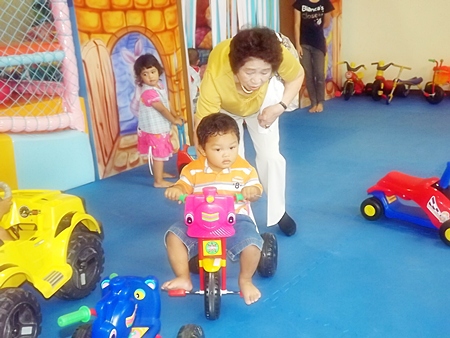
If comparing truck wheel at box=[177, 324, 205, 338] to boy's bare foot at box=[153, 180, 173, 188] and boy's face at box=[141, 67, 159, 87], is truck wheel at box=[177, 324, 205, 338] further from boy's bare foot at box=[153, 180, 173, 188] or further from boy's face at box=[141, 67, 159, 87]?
boy's face at box=[141, 67, 159, 87]

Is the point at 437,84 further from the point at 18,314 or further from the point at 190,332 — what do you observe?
the point at 18,314

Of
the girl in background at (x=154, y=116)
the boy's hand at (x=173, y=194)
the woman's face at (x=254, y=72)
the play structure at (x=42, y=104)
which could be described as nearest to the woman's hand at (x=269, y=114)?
the woman's face at (x=254, y=72)

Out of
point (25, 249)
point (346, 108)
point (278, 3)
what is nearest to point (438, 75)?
point (346, 108)

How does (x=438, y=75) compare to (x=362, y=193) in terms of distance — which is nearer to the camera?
(x=362, y=193)

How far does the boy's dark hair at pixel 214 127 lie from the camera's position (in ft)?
6.86

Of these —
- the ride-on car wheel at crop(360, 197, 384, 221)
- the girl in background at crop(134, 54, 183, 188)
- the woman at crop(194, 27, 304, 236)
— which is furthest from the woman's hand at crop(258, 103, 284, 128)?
the girl in background at crop(134, 54, 183, 188)

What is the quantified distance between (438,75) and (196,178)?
5047mm

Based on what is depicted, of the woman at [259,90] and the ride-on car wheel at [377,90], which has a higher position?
the woman at [259,90]

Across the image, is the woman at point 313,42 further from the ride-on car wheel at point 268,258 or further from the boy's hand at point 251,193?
the boy's hand at point 251,193

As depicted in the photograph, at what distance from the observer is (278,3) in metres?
5.77

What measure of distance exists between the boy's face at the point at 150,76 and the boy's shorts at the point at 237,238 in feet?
5.68

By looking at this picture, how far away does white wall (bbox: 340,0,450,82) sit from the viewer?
654 centimetres

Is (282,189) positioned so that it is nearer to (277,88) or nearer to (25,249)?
(277,88)

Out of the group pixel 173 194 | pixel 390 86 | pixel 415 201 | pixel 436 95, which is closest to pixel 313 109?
pixel 390 86
